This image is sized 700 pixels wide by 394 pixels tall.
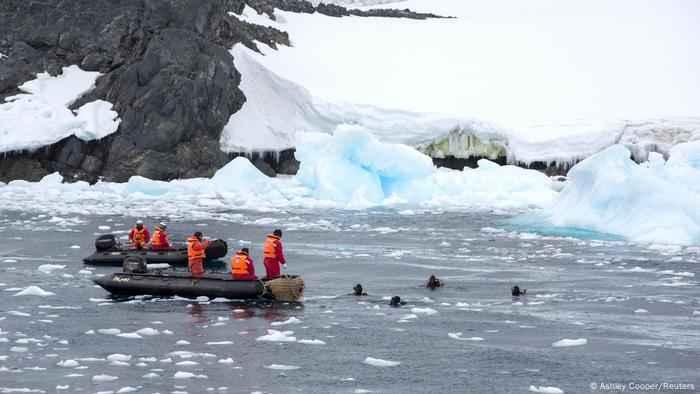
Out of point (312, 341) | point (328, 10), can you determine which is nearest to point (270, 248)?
point (312, 341)

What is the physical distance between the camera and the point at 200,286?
23891 mm

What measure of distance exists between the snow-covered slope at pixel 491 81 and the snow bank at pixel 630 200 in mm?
16244

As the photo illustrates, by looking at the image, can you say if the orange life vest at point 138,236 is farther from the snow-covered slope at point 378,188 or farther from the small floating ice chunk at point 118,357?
the small floating ice chunk at point 118,357

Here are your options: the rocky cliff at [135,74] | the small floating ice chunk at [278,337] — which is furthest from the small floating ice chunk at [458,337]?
the rocky cliff at [135,74]

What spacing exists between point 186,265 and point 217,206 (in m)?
14.4

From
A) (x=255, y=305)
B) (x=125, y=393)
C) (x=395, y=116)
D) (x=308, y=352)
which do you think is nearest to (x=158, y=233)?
(x=255, y=305)

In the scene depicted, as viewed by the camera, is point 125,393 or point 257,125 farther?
point 257,125

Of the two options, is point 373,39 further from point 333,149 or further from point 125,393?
point 125,393

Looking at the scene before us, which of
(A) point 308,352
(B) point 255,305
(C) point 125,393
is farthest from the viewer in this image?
(B) point 255,305

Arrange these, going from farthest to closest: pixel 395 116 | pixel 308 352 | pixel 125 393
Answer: pixel 395 116, pixel 308 352, pixel 125 393

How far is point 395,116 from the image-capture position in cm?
5844

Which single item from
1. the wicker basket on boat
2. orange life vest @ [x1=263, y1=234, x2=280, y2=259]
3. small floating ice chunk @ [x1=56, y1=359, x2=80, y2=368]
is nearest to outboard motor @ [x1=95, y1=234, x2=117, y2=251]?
orange life vest @ [x1=263, y1=234, x2=280, y2=259]

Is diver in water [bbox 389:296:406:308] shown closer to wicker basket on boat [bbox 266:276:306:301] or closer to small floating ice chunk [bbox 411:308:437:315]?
small floating ice chunk [bbox 411:308:437:315]

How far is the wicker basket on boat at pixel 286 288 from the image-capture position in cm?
2352
